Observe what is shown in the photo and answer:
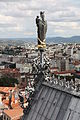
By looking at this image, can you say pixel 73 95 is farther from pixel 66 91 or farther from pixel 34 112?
pixel 34 112

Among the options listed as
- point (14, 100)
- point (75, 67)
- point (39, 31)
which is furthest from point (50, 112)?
point (75, 67)

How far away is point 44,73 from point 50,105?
1.52 metres

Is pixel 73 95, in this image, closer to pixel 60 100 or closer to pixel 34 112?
pixel 60 100

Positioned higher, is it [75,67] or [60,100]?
[60,100]

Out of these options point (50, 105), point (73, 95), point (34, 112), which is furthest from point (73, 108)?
point (34, 112)

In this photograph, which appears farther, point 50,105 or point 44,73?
point 44,73

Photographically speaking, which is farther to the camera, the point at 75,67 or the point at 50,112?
the point at 75,67

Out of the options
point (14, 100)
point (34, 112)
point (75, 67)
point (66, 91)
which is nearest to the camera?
point (66, 91)

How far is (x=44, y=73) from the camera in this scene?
1212cm

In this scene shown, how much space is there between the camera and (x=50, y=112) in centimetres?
1072

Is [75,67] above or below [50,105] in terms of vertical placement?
below

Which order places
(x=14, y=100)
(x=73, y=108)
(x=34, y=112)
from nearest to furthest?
(x=73, y=108), (x=34, y=112), (x=14, y=100)

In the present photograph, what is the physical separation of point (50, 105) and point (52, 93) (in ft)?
1.49

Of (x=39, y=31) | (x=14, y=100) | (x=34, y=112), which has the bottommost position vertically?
(x=14, y=100)
